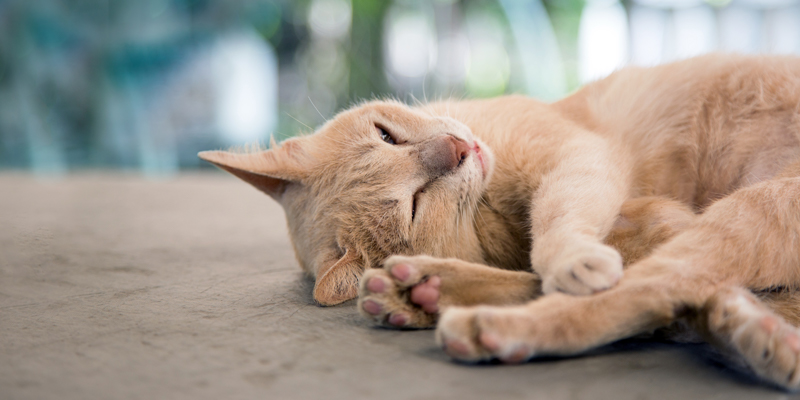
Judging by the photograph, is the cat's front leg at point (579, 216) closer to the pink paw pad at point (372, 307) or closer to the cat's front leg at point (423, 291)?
the cat's front leg at point (423, 291)

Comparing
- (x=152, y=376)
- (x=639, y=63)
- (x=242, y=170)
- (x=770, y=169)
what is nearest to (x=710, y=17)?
(x=639, y=63)

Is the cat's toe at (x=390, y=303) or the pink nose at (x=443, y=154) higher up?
the pink nose at (x=443, y=154)

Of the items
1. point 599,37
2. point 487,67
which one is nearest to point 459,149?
point 487,67

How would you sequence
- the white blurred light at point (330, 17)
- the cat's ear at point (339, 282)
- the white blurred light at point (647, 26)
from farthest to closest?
the white blurred light at point (647, 26)
the white blurred light at point (330, 17)
the cat's ear at point (339, 282)

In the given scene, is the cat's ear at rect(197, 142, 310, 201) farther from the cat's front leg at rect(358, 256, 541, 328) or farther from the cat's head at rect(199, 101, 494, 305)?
the cat's front leg at rect(358, 256, 541, 328)

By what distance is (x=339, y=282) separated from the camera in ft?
3.92

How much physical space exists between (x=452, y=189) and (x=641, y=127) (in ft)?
1.99

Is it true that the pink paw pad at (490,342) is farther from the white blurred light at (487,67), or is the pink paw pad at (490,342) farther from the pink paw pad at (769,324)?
the white blurred light at (487,67)

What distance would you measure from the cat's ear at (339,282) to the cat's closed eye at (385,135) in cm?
35

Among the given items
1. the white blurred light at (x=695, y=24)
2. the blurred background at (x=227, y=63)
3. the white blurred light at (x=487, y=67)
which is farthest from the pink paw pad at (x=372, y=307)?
the white blurred light at (x=695, y=24)

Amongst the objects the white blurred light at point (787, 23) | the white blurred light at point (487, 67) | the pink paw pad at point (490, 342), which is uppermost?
the white blurred light at point (787, 23)

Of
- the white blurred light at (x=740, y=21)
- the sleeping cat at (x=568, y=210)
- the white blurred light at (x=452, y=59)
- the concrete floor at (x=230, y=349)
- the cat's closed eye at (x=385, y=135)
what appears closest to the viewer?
the concrete floor at (x=230, y=349)

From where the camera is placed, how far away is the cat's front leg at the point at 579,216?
91 centimetres

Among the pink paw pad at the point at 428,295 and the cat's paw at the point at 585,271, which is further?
the pink paw pad at the point at 428,295
